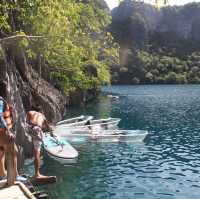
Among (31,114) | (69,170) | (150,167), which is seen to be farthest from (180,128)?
(31,114)

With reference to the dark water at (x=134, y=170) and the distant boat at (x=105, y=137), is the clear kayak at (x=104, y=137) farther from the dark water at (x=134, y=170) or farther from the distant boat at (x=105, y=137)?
the dark water at (x=134, y=170)

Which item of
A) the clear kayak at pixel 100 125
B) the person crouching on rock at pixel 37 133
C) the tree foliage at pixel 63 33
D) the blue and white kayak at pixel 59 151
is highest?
the tree foliage at pixel 63 33

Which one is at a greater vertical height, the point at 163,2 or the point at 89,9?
the point at 89,9

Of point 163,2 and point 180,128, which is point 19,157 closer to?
point 163,2

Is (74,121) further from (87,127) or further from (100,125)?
(87,127)

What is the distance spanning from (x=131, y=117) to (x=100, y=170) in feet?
99.0

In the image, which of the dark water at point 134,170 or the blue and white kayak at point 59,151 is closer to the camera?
the dark water at point 134,170

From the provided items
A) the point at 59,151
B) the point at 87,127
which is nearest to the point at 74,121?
the point at 87,127

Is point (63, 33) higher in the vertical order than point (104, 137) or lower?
higher

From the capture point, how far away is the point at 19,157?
23797mm

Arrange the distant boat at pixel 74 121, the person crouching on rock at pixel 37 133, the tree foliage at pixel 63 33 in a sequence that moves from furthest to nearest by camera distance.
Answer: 1. the distant boat at pixel 74 121
2. the tree foliage at pixel 63 33
3. the person crouching on rock at pixel 37 133

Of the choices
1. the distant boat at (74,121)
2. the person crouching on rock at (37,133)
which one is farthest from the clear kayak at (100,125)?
the person crouching on rock at (37,133)

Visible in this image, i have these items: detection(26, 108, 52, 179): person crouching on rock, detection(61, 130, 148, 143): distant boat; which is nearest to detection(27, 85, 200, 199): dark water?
detection(61, 130, 148, 143): distant boat

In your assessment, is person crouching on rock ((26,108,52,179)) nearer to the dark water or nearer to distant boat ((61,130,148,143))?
the dark water
